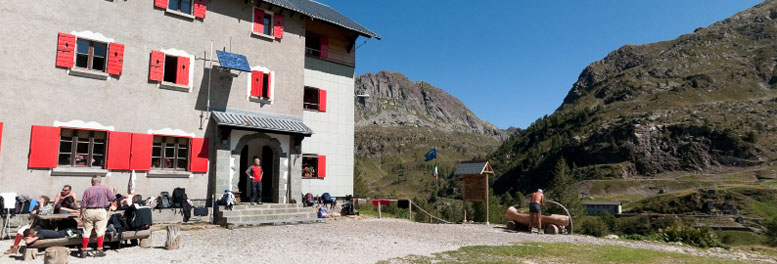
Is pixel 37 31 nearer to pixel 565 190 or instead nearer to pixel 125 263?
pixel 125 263

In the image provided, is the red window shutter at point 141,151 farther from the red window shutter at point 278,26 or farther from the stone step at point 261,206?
the red window shutter at point 278,26

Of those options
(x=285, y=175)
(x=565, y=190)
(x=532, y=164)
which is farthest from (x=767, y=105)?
(x=285, y=175)

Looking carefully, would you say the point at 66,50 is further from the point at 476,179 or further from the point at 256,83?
the point at 476,179

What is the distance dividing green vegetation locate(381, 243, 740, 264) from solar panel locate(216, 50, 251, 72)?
1091 centimetres

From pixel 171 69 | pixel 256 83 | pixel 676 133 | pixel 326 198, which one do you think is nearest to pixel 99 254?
pixel 171 69

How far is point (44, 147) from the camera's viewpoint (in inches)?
564

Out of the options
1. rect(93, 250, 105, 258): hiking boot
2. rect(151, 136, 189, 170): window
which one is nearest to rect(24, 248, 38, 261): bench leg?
rect(93, 250, 105, 258): hiking boot

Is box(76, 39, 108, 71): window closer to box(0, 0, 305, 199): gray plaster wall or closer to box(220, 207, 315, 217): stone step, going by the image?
box(0, 0, 305, 199): gray plaster wall

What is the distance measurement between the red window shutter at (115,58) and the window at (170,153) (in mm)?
2675

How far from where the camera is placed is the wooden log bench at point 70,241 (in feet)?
30.5

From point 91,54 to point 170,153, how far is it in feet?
13.8

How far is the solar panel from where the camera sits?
17.7 meters

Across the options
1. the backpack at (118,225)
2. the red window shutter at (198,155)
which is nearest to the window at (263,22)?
the red window shutter at (198,155)

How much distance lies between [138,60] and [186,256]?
9332 millimetres
